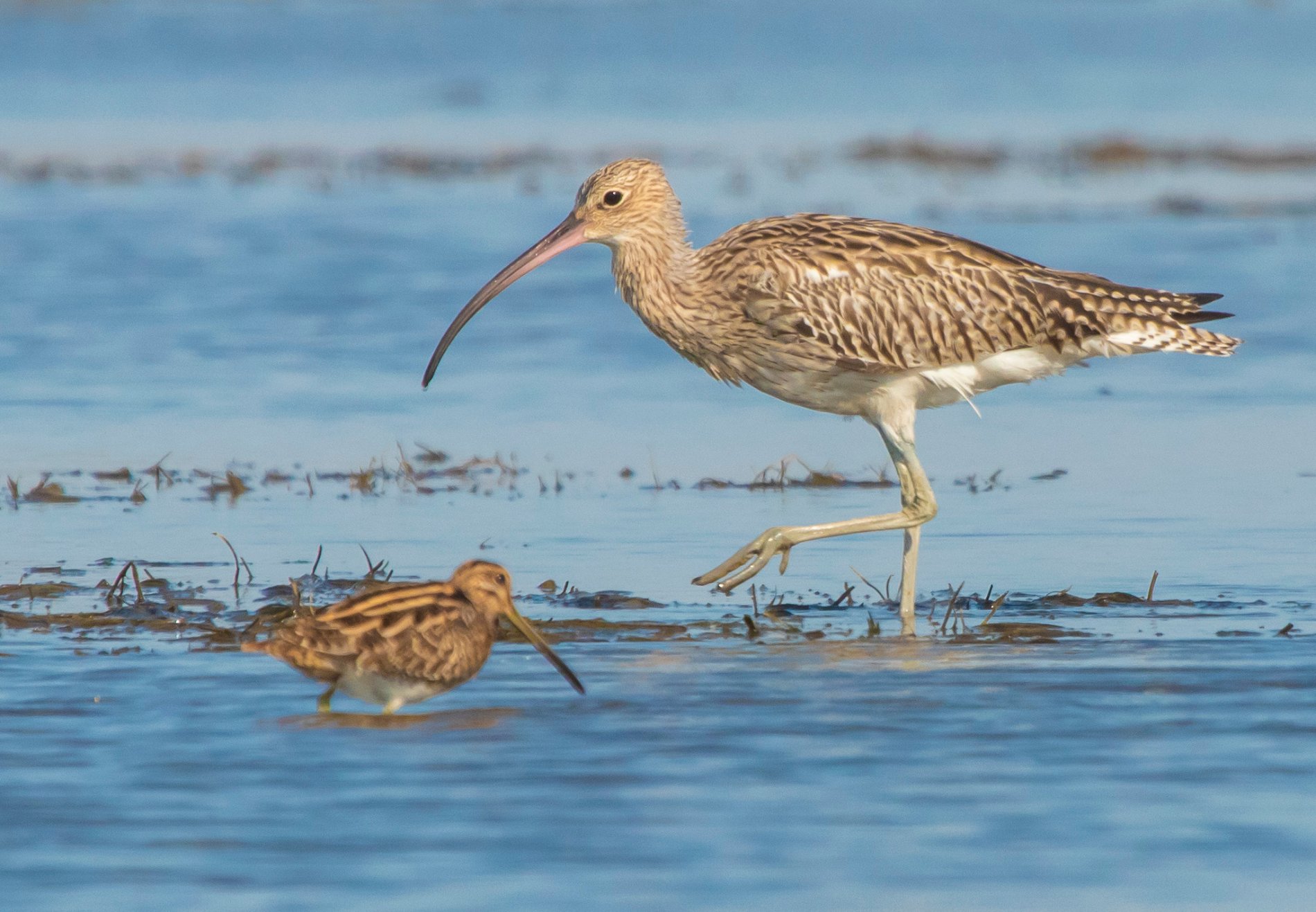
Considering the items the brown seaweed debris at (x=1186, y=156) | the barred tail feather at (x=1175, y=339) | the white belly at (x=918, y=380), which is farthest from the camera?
the brown seaweed debris at (x=1186, y=156)

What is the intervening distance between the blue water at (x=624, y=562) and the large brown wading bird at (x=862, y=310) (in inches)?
30.9

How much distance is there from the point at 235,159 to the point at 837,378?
2023 cm

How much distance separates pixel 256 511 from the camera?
34.7ft

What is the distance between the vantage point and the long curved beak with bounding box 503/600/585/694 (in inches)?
283

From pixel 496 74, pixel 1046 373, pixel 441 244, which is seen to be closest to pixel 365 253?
pixel 441 244

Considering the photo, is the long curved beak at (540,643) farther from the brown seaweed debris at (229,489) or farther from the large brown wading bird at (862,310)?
the brown seaweed debris at (229,489)

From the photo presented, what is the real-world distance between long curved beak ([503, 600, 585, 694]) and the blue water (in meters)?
0.09

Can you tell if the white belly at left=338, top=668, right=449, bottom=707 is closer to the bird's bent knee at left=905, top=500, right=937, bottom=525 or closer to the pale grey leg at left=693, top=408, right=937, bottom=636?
the pale grey leg at left=693, top=408, right=937, bottom=636

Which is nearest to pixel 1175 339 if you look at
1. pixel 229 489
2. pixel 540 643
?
pixel 540 643

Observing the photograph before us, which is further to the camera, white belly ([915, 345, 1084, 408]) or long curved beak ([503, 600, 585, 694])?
white belly ([915, 345, 1084, 408])

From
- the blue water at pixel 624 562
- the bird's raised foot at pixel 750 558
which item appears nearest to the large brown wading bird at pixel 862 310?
the bird's raised foot at pixel 750 558

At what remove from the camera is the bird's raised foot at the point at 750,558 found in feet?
28.5

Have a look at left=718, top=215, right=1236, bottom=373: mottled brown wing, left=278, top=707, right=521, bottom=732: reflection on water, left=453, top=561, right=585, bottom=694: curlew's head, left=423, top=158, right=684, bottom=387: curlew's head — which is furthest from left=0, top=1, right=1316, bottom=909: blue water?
left=423, top=158, right=684, bottom=387: curlew's head

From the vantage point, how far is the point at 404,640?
6.94 metres
